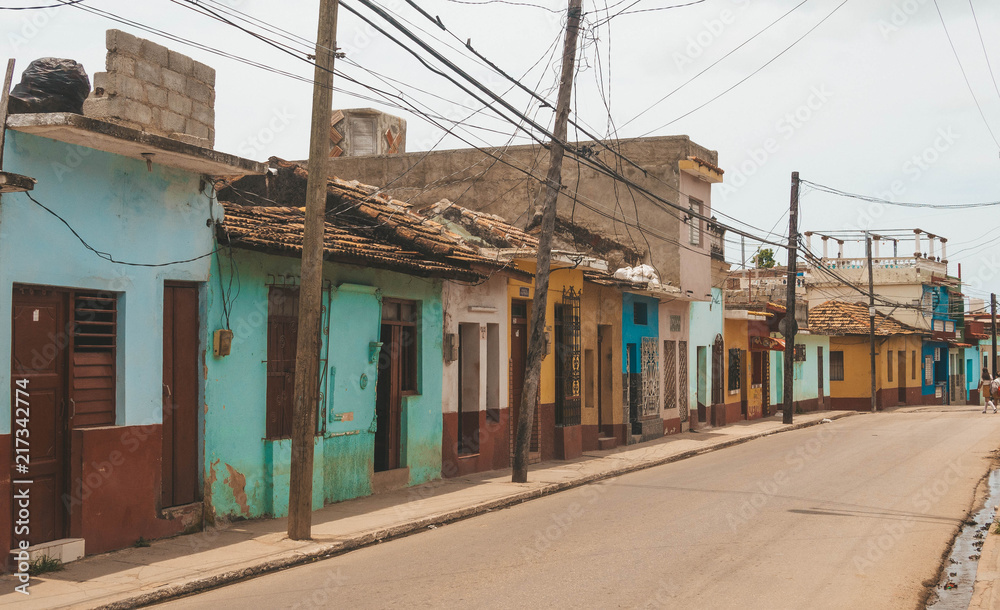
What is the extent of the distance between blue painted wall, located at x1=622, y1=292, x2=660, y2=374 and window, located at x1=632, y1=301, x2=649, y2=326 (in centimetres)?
4

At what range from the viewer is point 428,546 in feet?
33.2

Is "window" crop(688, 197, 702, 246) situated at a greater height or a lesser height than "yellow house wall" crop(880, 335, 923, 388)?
greater

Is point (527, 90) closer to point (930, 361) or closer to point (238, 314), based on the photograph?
point (238, 314)

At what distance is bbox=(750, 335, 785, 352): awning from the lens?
112ft

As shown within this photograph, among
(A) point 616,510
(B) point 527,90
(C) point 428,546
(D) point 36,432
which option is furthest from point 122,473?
(B) point 527,90

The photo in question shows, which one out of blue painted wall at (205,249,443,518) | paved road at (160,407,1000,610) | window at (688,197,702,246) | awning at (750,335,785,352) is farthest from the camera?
awning at (750,335,785,352)

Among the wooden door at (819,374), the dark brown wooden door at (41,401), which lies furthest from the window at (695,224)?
the dark brown wooden door at (41,401)

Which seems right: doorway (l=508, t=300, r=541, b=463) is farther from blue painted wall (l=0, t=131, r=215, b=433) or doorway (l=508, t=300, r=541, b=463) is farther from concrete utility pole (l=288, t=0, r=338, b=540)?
blue painted wall (l=0, t=131, r=215, b=433)

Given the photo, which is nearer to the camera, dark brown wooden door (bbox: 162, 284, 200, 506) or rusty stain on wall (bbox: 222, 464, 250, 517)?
dark brown wooden door (bbox: 162, 284, 200, 506)

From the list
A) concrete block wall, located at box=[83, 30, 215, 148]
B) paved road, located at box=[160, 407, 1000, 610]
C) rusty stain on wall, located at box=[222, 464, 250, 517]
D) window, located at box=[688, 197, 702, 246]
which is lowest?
paved road, located at box=[160, 407, 1000, 610]

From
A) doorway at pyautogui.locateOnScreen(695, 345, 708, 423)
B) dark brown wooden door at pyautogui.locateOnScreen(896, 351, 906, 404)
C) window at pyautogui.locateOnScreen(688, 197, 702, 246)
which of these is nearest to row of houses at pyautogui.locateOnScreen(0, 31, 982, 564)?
window at pyautogui.locateOnScreen(688, 197, 702, 246)

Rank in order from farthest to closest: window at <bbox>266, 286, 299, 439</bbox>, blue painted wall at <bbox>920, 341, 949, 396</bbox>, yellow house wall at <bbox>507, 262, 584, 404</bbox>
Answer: blue painted wall at <bbox>920, 341, 949, 396</bbox> < yellow house wall at <bbox>507, 262, 584, 404</bbox> < window at <bbox>266, 286, 299, 439</bbox>

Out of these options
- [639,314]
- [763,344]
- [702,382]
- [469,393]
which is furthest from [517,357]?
[763,344]

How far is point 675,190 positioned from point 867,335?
22.0m
